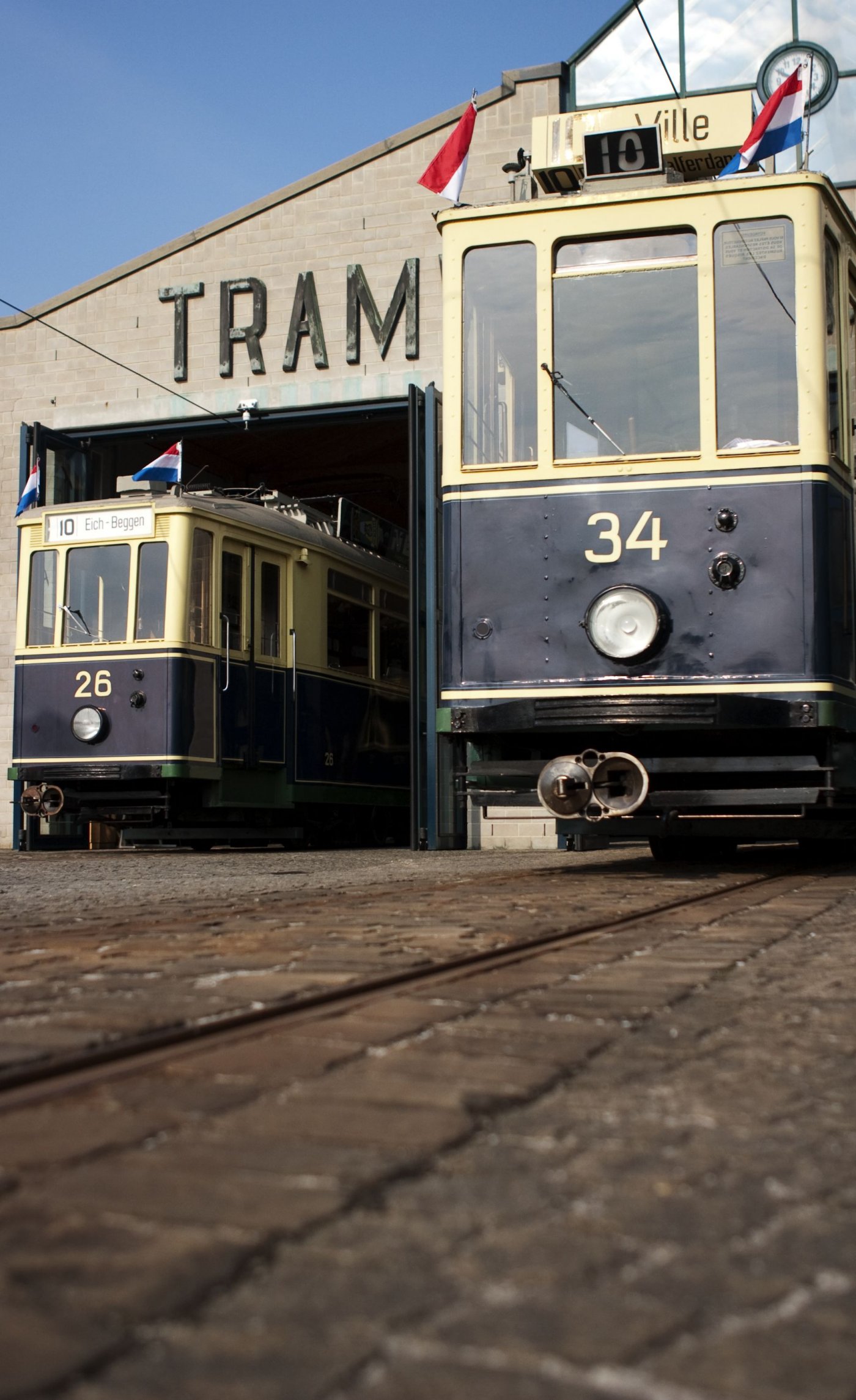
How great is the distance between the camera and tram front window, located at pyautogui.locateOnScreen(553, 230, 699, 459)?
7.58 metres

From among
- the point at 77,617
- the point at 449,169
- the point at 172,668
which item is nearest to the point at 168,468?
the point at 77,617

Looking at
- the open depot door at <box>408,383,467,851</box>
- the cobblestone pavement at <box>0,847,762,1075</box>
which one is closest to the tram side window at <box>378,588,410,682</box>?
the open depot door at <box>408,383,467,851</box>

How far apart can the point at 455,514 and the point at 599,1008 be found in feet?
16.7

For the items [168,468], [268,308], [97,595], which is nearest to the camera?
[97,595]

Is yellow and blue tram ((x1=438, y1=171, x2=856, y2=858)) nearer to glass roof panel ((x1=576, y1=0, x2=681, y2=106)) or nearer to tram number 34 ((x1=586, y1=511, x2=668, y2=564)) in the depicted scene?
tram number 34 ((x1=586, y1=511, x2=668, y2=564))

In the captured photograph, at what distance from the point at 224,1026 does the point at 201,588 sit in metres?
10.2

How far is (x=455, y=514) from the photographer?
309 inches

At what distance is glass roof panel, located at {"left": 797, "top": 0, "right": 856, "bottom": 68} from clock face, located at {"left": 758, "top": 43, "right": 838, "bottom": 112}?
0.31 feet

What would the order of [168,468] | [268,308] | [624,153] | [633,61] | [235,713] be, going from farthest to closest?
[268,308] < [633,61] < [168,468] < [235,713] < [624,153]

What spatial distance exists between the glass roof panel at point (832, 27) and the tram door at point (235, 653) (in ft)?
25.6

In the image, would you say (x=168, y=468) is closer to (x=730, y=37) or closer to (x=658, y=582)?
(x=730, y=37)

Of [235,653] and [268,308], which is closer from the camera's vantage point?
[235,653]

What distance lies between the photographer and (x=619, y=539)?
24.5 ft

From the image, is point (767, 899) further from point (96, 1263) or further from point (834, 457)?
point (96, 1263)
